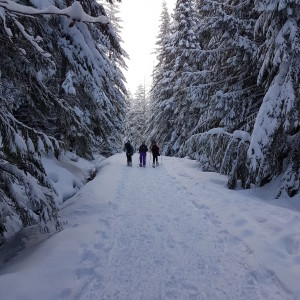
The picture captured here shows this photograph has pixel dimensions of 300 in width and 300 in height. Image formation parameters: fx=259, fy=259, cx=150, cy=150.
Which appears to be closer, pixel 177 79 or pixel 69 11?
pixel 69 11

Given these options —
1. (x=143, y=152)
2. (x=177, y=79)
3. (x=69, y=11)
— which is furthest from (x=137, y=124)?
(x=69, y=11)

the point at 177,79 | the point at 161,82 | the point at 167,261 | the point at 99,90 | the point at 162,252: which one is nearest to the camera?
the point at 167,261

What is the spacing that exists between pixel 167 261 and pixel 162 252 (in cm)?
32

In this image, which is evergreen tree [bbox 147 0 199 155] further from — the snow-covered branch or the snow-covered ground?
the snow-covered branch

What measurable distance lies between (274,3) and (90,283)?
26.1ft

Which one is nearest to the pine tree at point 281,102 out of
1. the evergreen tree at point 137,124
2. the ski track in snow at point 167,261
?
the ski track in snow at point 167,261

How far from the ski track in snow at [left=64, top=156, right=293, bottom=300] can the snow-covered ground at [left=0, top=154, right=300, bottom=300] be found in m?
0.01

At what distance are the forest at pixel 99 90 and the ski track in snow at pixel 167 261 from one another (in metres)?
1.27

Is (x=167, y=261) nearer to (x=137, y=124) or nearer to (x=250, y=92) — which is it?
(x=250, y=92)

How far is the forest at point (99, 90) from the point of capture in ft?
13.8

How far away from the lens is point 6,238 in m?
5.27

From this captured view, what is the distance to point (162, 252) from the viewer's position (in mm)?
4531

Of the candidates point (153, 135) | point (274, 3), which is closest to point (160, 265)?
point (274, 3)

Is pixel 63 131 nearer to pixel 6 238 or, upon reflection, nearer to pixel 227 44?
pixel 6 238
